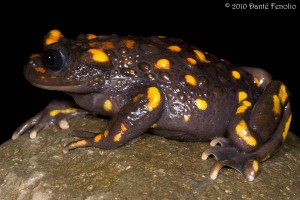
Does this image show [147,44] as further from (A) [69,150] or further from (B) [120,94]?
(A) [69,150]

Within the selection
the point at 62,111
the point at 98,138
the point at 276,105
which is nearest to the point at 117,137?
the point at 98,138

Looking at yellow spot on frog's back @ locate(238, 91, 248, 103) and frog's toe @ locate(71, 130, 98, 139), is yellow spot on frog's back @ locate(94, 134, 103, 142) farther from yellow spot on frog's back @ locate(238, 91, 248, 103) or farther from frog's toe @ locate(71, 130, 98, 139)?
yellow spot on frog's back @ locate(238, 91, 248, 103)

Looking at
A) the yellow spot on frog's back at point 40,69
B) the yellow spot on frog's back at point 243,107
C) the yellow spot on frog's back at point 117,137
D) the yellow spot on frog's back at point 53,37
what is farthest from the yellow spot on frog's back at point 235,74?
the yellow spot on frog's back at point 40,69

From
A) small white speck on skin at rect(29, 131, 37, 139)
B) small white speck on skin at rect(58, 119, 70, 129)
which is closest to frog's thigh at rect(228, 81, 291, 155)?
small white speck on skin at rect(58, 119, 70, 129)

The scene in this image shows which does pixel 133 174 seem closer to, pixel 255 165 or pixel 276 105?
pixel 255 165

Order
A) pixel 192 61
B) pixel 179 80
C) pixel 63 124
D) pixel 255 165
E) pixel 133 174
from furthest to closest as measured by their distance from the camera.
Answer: pixel 63 124 → pixel 192 61 → pixel 179 80 → pixel 255 165 → pixel 133 174

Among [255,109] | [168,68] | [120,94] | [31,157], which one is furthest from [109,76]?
[255,109]

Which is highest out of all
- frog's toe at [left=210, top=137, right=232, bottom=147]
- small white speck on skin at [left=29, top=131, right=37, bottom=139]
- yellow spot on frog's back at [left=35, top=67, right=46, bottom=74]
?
yellow spot on frog's back at [left=35, top=67, right=46, bottom=74]
